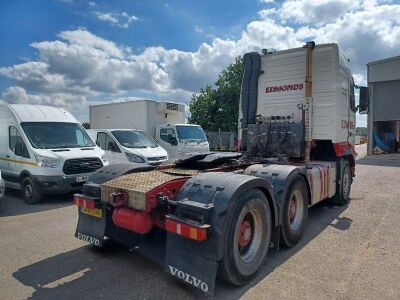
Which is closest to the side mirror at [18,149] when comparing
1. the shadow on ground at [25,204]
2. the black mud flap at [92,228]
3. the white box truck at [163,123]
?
the shadow on ground at [25,204]

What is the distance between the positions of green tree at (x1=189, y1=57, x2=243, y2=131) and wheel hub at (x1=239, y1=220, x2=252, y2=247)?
88.8 feet

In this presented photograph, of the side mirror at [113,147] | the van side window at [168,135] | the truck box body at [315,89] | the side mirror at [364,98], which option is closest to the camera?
the truck box body at [315,89]

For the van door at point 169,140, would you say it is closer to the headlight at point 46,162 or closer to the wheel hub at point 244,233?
the headlight at point 46,162

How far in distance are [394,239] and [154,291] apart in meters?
3.92

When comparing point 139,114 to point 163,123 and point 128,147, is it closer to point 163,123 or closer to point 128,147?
point 163,123

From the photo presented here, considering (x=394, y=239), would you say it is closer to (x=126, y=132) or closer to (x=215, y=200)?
(x=215, y=200)

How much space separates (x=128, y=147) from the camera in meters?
11.4

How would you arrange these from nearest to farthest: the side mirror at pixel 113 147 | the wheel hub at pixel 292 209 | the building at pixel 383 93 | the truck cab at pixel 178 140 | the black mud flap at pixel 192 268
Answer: the black mud flap at pixel 192 268 → the wheel hub at pixel 292 209 → the side mirror at pixel 113 147 → the truck cab at pixel 178 140 → the building at pixel 383 93

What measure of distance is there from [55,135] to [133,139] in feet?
10.9

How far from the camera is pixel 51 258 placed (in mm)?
4555

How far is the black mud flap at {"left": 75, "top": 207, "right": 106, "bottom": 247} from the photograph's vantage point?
4.33 m

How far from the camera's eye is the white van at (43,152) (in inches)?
319

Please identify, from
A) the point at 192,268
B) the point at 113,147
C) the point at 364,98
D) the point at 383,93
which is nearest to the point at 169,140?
the point at 113,147

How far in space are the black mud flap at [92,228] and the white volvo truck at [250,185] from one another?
13 millimetres
